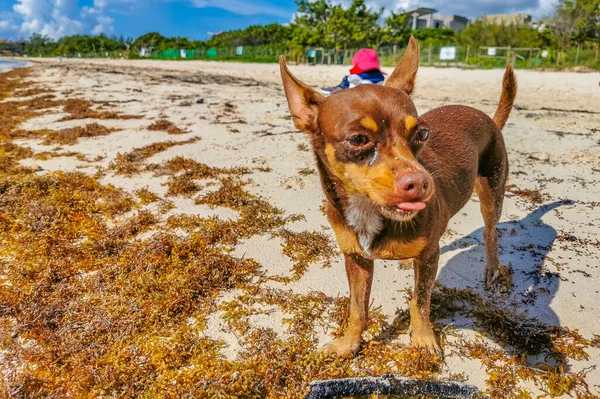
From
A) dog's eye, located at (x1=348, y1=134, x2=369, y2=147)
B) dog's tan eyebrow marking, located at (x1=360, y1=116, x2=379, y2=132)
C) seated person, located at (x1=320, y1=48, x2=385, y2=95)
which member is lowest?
dog's eye, located at (x1=348, y1=134, x2=369, y2=147)

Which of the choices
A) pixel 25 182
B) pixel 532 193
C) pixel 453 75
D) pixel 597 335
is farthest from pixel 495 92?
pixel 25 182

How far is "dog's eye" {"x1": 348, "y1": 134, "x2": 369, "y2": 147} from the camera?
2037mm

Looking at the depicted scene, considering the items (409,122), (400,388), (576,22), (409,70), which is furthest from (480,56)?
(400,388)

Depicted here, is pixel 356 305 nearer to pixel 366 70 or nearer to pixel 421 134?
pixel 421 134

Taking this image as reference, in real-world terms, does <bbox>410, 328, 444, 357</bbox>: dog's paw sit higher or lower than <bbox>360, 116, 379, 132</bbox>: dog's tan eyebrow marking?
lower

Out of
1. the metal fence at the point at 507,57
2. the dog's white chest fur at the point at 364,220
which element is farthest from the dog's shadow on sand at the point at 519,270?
A: the metal fence at the point at 507,57

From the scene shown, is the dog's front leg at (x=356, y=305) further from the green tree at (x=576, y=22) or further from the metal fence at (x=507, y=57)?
the green tree at (x=576, y=22)

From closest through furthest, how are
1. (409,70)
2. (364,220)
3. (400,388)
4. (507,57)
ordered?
(400,388) < (364,220) < (409,70) < (507,57)

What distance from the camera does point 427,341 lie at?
2730 mm

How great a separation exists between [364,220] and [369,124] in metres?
0.64

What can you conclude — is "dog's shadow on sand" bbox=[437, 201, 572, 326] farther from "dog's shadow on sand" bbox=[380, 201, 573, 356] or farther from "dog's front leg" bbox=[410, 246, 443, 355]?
"dog's front leg" bbox=[410, 246, 443, 355]

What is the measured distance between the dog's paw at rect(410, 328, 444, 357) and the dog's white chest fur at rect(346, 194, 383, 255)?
0.86 metres

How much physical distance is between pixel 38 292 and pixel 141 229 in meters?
1.32

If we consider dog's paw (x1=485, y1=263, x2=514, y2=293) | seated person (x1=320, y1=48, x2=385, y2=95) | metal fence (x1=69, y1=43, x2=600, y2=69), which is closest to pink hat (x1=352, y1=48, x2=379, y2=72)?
seated person (x1=320, y1=48, x2=385, y2=95)
